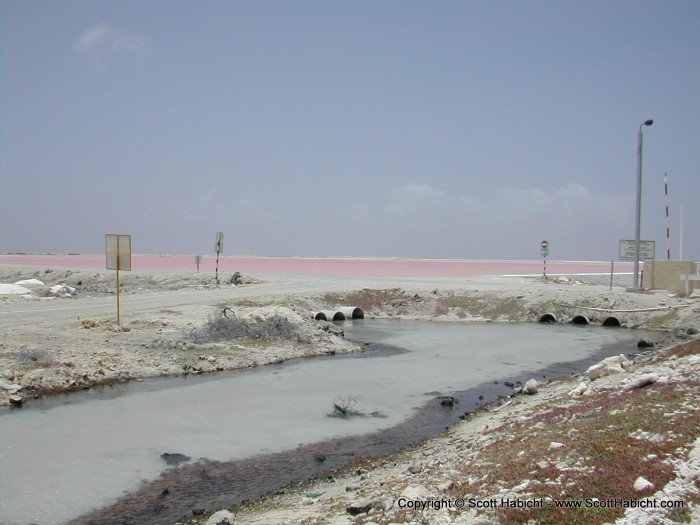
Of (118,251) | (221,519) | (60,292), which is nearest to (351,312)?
(118,251)

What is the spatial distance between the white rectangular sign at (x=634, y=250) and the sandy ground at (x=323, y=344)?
2.82m

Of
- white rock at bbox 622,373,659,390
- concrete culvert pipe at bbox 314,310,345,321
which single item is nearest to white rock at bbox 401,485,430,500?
white rock at bbox 622,373,659,390

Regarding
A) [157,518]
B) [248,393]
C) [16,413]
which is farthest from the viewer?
[248,393]

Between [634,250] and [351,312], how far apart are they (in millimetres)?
15334

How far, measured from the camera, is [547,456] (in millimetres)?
6734

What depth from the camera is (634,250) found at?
32344 millimetres

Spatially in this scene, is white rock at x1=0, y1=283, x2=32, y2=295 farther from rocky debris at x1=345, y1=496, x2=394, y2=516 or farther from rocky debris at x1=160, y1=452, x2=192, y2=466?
rocky debris at x1=345, y1=496, x2=394, y2=516

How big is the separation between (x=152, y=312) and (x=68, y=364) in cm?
843

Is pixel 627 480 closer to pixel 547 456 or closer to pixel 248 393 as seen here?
pixel 547 456

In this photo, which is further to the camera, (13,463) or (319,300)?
(319,300)

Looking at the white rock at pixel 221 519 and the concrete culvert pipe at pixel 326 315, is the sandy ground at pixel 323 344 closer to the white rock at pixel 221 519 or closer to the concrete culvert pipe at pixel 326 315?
the white rock at pixel 221 519

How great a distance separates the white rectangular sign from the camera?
3253 centimetres

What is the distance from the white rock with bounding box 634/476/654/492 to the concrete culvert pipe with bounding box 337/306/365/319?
76.7ft

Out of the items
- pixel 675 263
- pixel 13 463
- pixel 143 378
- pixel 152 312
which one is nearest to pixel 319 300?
pixel 152 312
